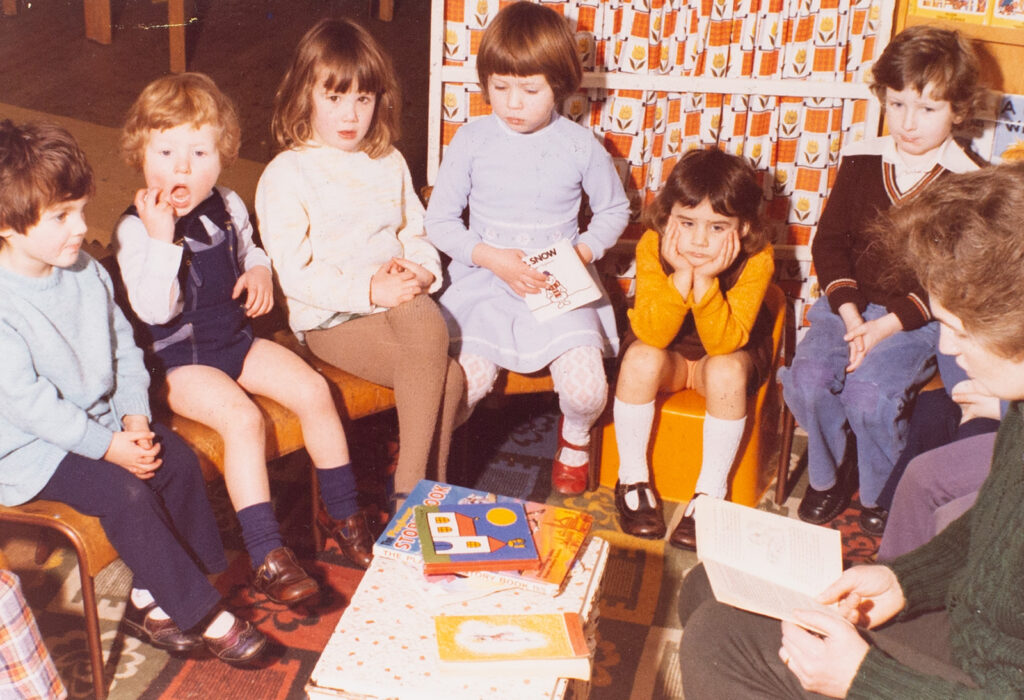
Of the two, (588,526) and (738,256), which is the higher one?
(738,256)

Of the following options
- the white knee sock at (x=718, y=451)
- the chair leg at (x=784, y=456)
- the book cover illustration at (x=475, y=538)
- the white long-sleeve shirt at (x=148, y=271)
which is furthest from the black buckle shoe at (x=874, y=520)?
the white long-sleeve shirt at (x=148, y=271)

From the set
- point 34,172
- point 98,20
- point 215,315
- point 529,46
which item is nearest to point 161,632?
point 215,315

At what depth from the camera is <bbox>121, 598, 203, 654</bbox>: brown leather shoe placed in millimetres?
2227

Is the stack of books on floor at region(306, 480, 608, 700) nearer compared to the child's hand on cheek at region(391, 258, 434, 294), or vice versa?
the stack of books on floor at region(306, 480, 608, 700)

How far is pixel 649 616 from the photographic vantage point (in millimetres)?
2508

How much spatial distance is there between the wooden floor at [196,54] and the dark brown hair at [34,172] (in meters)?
1.32

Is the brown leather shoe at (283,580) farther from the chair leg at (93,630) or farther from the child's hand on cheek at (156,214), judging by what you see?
the child's hand on cheek at (156,214)

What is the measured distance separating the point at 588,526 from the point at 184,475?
3.08ft

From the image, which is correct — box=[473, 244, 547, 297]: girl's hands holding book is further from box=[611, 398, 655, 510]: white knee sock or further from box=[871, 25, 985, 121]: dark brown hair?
box=[871, 25, 985, 121]: dark brown hair

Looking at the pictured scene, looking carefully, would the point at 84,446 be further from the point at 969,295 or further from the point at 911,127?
the point at 911,127

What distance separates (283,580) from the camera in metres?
2.32

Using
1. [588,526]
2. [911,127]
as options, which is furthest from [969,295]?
[911,127]

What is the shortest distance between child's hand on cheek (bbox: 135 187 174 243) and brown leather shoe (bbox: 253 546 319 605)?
80 centimetres

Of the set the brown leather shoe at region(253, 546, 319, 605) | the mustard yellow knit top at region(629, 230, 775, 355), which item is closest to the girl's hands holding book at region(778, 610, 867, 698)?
the brown leather shoe at region(253, 546, 319, 605)
